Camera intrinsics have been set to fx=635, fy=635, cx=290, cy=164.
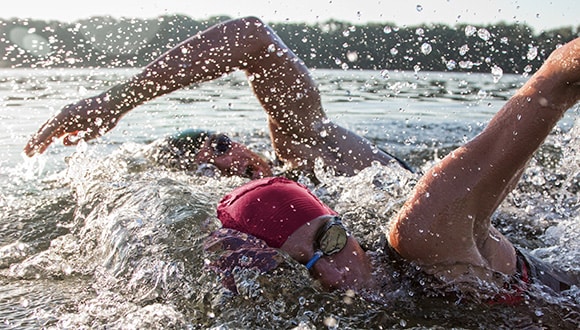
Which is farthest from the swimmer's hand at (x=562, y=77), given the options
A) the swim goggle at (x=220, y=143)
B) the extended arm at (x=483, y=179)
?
the swim goggle at (x=220, y=143)

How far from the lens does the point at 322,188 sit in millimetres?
4570

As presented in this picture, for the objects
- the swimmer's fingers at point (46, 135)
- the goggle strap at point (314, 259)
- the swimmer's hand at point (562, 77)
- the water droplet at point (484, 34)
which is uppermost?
the water droplet at point (484, 34)

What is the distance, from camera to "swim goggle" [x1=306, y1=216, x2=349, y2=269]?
289 cm

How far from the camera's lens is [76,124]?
12.0ft

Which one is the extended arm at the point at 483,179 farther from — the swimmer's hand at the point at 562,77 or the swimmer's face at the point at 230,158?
the swimmer's face at the point at 230,158

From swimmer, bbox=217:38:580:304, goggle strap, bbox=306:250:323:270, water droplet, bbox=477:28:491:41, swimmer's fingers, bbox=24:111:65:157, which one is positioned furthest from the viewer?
water droplet, bbox=477:28:491:41

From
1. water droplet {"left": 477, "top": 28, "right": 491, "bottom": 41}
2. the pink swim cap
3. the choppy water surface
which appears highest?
water droplet {"left": 477, "top": 28, "right": 491, "bottom": 41}

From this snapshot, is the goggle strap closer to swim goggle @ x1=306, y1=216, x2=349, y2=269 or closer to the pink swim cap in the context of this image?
swim goggle @ x1=306, y1=216, x2=349, y2=269

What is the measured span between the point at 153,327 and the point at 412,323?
3.60ft

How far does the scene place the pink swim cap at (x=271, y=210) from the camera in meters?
2.92

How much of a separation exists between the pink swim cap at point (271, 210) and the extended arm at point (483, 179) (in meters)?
0.44

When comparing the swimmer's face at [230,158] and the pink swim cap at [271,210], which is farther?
the swimmer's face at [230,158]

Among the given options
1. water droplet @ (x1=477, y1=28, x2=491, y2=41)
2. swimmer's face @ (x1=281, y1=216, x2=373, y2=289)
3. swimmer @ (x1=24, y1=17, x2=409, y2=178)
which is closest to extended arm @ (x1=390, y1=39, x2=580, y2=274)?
swimmer's face @ (x1=281, y1=216, x2=373, y2=289)

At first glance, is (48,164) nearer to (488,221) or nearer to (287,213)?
(287,213)
